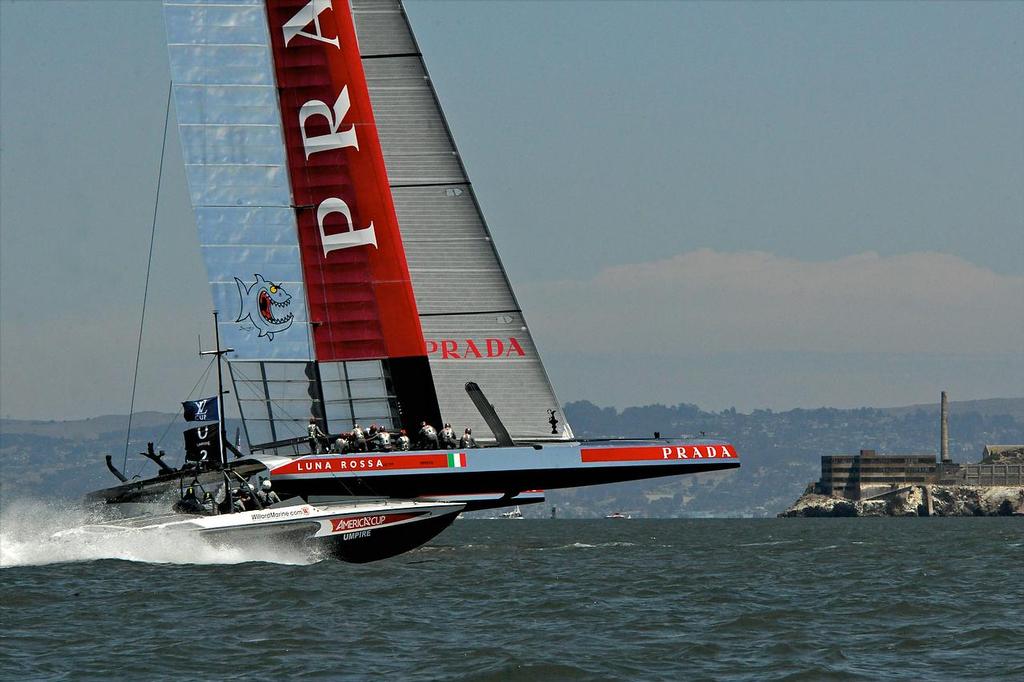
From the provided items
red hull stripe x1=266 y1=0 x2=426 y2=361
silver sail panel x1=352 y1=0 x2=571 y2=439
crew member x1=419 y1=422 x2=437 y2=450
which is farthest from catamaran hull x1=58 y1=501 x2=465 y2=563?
red hull stripe x1=266 y1=0 x2=426 y2=361

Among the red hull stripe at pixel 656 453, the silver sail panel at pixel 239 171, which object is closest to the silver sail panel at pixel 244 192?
the silver sail panel at pixel 239 171

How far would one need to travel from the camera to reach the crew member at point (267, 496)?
3216 cm

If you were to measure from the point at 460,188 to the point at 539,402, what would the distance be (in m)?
5.48

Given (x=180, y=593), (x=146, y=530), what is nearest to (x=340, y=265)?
(x=146, y=530)

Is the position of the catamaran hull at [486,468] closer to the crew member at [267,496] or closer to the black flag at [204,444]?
the crew member at [267,496]

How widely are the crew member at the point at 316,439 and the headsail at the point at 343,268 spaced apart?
0.49 m

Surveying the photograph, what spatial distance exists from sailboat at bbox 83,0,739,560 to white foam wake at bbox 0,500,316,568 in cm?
168

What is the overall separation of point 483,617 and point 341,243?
49.4 ft

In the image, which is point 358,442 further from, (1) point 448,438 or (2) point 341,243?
(2) point 341,243

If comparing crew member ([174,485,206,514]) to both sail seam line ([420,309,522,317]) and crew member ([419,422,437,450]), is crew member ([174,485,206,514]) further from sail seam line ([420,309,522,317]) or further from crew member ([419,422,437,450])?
sail seam line ([420,309,522,317])

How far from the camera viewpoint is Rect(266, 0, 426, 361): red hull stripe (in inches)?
1425

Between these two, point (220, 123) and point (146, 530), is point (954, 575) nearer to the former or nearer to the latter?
point (146, 530)

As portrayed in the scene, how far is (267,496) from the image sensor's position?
106 ft

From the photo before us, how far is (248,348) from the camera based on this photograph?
3562cm
